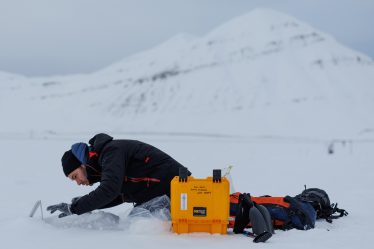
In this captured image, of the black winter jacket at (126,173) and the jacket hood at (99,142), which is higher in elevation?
the jacket hood at (99,142)

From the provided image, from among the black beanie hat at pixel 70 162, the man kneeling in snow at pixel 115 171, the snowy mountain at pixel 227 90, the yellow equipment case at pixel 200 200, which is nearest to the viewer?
the yellow equipment case at pixel 200 200

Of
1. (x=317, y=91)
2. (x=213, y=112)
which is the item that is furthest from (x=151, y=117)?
(x=317, y=91)

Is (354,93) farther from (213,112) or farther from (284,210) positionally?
(284,210)

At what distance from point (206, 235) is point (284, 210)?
0.91 meters

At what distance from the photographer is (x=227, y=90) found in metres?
84.9

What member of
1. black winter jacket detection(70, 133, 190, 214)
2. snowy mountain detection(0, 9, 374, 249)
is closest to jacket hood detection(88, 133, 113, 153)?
black winter jacket detection(70, 133, 190, 214)

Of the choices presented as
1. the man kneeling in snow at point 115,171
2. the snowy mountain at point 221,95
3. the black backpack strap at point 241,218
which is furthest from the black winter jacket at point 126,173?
the snowy mountain at point 221,95

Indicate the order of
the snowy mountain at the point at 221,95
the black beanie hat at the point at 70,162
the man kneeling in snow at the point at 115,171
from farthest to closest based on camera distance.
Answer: the snowy mountain at the point at 221,95 < the black beanie hat at the point at 70,162 < the man kneeling in snow at the point at 115,171

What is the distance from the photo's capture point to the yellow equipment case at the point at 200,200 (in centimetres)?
457

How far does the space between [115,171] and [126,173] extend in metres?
0.32

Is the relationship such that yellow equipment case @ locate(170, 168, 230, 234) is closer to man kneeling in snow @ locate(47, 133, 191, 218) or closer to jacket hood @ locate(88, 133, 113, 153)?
man kneeling in snow @ locate(47, 133, 191, 218)

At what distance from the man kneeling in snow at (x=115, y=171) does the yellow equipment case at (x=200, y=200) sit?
0.46 m

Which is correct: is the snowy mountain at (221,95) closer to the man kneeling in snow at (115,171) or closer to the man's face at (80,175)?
the man kneeling in snow at (115,171)

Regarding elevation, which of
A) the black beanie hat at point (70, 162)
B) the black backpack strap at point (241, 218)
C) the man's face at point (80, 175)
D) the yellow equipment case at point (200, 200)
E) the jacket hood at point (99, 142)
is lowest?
the black backpack strap at point (241, 218)
